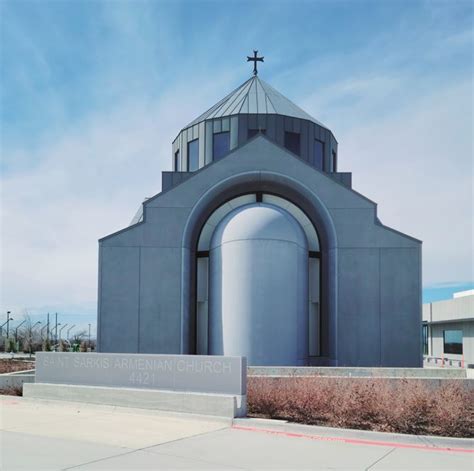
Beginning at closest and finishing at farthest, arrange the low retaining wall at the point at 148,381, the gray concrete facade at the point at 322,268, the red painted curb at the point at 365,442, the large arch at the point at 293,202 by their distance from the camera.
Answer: the red painted curb at the point at 365,442 → the low retaining wall at the point at 148,381 → the gray concrete facade at the point at 322,268 → the large arch at the point at 293,202

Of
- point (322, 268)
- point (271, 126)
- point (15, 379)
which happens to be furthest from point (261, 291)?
point (271, 126)

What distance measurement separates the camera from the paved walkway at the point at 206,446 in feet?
29.5

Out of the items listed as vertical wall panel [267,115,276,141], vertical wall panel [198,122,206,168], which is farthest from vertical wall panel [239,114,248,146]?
vertical wall panel [198,122,206,168]

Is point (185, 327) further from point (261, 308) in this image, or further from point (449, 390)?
point (449, 390)

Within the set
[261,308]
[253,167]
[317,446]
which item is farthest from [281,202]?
[317,446]

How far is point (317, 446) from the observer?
10219 mm

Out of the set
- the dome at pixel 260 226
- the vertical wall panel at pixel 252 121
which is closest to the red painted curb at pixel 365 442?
the dome at pixel 260 226

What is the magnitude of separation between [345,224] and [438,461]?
19.2m

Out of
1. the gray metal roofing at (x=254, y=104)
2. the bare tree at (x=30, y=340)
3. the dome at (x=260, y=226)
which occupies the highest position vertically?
the gray metal roofing at (x=254, y=104)

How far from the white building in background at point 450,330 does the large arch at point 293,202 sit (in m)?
20.7

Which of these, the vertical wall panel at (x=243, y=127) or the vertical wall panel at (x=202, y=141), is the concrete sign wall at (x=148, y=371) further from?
the vertical wall panel at (x=243, y=127)

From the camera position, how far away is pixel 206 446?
10297mm

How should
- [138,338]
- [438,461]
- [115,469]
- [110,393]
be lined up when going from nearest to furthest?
[115,469] → [438,461] → [110,393] → [138,338]

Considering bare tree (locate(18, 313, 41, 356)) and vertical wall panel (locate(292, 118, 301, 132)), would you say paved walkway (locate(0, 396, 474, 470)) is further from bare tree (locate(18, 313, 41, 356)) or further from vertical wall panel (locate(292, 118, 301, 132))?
bare tree (locate(18, 313, 41, 356))
